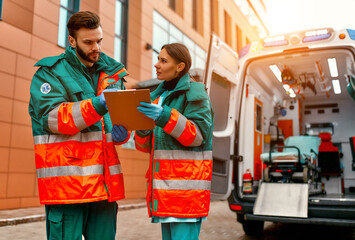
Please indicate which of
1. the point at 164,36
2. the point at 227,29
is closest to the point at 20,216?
the point at 164,36

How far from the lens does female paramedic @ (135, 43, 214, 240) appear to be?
6.71 feet

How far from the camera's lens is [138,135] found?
235 cm

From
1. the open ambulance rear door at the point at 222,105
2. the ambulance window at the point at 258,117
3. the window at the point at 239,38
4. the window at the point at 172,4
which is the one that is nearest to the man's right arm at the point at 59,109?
the open ambulance rear door at the point at 222,105

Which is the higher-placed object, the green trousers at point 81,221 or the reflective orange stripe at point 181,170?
the reflective orange stripe at point 181,170

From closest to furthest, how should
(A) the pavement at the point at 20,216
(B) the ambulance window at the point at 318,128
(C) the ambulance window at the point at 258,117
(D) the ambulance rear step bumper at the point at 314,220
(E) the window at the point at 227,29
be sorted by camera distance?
(D) the ambulance rear step bumper at the point at 314,220
(C) the ambulance window at the point at 258,117
(A) the pavement at the point at 20,216
(B) the ambulance window at the point at 318,128
(E) the window at the point at 227,29

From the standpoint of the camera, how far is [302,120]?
9773mm

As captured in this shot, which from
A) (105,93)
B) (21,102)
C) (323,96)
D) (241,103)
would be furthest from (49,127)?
(323,96)

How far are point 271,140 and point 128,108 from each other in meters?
6.73

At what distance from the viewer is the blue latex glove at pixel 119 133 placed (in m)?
2.06

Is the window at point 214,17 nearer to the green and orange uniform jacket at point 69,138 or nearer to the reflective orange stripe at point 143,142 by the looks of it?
the reflective orange stripe at point 143,142

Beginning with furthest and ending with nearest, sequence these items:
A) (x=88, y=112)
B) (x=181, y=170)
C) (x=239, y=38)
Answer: (x=239, y=38)
(x=181, y=170)
(x=88, y=112)

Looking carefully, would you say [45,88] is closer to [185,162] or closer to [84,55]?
[84,55]

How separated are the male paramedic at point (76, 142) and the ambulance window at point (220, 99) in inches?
105

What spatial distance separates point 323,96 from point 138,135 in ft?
26.4
